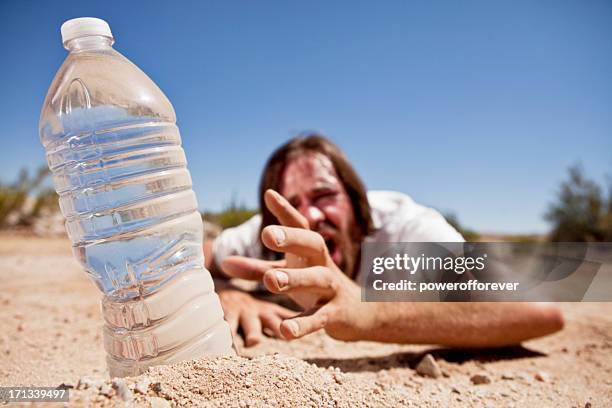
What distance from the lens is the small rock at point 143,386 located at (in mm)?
1211

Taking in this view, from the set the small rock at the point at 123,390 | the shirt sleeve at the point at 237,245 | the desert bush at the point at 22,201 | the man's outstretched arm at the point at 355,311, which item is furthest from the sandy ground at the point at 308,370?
the desert bush at the point at 22,201

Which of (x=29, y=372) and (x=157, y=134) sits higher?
(x=157, y=134)

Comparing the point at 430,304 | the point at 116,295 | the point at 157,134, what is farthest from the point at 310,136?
the point at 116,295

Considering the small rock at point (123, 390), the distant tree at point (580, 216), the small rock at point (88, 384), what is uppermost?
the small rock at point (88, 384)

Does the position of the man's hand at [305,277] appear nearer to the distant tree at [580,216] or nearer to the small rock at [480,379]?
the small rock at [480,379]

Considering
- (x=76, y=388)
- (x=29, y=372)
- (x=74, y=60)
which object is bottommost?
(x=29, y=372)

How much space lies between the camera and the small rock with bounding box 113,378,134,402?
3.72 feet

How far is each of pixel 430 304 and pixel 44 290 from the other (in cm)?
375

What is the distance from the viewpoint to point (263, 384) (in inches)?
52.4

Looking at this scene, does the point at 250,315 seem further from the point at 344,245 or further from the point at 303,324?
the point at 303,324

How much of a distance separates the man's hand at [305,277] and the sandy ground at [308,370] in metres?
0.18

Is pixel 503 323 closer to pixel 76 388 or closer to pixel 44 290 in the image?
pixel 76 388

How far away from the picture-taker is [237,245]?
13.3 ft

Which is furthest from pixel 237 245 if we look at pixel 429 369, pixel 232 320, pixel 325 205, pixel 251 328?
pixel 429 369
